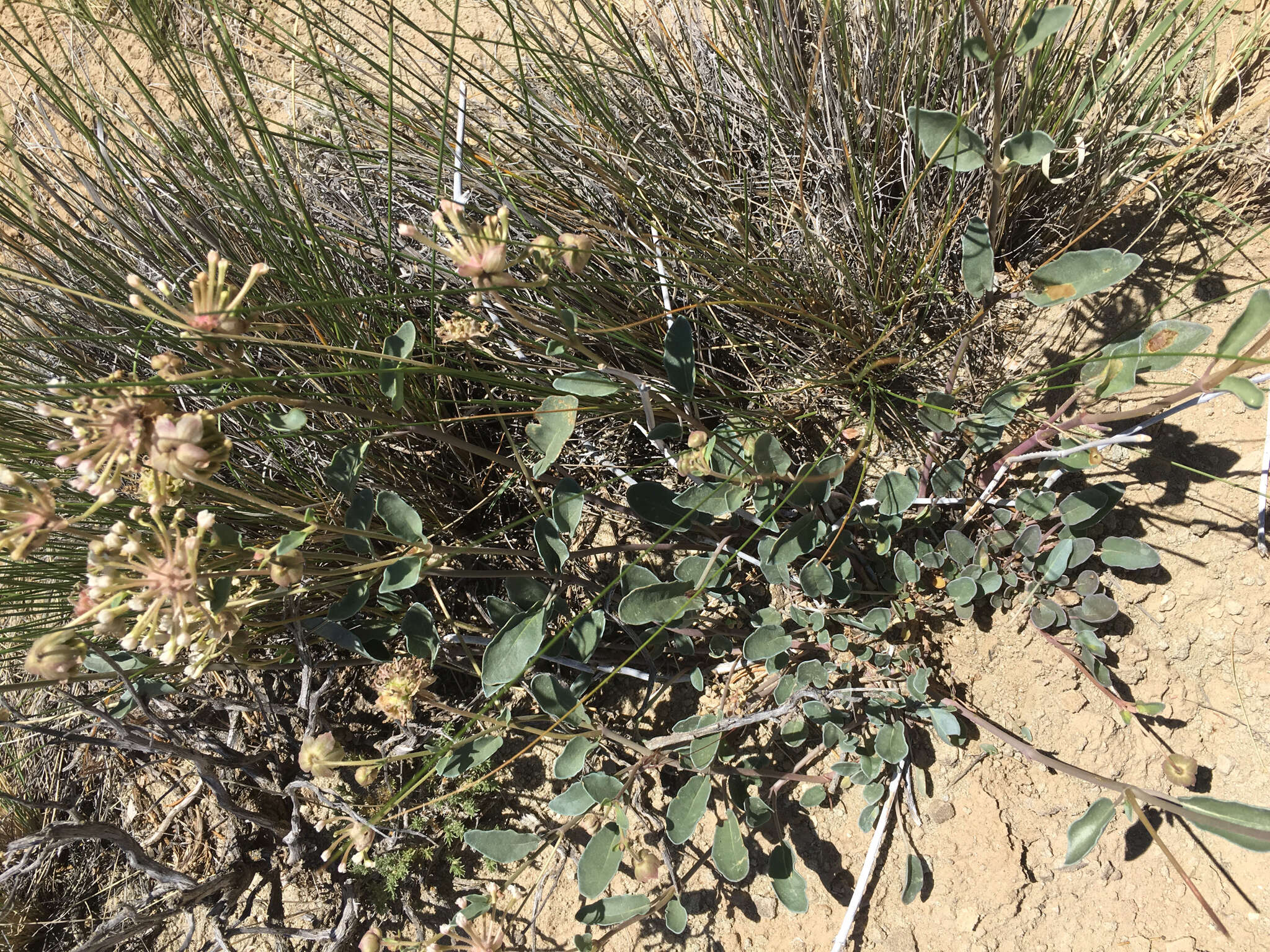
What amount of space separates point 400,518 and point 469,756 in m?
0.55

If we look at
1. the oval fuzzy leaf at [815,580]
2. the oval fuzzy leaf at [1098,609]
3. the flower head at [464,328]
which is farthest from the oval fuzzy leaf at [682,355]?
the oval fuzzy leaf at [1098,609]

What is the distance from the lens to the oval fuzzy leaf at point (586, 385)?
1.47 meters

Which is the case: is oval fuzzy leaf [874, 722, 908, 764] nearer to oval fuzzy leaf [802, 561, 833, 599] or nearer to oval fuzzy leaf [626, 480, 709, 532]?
oval fuzzy leaf [802, 561, 833, 599]

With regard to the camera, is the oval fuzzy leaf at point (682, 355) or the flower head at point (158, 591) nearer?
the flower head at point (158, 591)

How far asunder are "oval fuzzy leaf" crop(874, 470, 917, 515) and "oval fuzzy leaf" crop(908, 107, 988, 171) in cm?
61

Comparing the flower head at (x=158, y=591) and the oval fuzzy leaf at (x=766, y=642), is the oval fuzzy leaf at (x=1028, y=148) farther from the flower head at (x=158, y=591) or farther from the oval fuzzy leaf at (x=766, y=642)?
the flower head at (x=158, y=591)

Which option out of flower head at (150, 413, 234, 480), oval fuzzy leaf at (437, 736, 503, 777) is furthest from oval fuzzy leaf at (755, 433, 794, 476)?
flower head at (150, 413, 234, 480)

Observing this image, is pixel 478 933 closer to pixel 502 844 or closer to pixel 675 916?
pixel 502 844

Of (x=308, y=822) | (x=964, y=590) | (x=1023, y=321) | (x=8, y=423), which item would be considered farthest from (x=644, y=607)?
(x=8, y=423)

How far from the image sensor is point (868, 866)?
171cm

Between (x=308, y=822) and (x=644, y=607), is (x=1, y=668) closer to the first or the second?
(x=308, y=822)

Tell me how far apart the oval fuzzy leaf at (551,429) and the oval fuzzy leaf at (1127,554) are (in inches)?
42.3

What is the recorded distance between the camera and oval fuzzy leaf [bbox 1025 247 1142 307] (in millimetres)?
1329

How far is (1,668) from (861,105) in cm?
315
